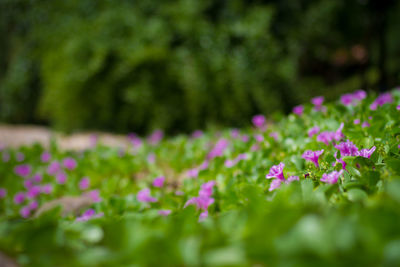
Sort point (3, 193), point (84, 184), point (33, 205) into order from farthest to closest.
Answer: point (3, 193) → point (84, 184) → point (33, 205)

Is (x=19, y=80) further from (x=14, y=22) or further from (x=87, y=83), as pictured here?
(x=87, y=83)

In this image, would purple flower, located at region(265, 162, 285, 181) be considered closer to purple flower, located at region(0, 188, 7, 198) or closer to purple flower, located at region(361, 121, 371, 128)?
purple flower, located at region(361, 121, 371, 128)

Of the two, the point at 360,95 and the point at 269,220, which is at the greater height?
the point at 360,95

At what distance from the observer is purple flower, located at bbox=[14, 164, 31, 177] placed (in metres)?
3.26

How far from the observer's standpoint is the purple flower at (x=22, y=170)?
10.7ft

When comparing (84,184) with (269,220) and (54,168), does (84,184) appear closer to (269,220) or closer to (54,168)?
(54,168)

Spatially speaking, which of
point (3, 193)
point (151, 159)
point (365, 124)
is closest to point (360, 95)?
point (365, 124)

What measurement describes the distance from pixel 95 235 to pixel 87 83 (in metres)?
4.43

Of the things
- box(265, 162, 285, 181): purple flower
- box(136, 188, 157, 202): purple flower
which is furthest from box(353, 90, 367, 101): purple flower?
box(136, 188, 157, 202): purple flower

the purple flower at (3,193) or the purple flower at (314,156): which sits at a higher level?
the purple flower at (3,193)

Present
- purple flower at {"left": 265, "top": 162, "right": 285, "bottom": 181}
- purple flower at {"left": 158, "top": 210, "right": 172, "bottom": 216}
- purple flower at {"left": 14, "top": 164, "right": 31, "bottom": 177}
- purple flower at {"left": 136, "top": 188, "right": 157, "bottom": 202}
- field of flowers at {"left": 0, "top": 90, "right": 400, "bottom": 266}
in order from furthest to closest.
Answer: purple flower at {"left": 14, "top": 164, "right": 31, "bottom": 177} < purple flower at {"left": 136, "top": 188, "right": 157, "bottom": 202} < purple flower at {"left": 158, "top": 210, "right": 172, "bottom": 216} < purple flower at {"left": 265, "top": 162, "right": 285, "bottom": 181} < field of flowers at {"left": 0, "top": 90, "right": 400, "bottom": 266}

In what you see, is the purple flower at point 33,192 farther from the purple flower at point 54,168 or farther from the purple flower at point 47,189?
the purple flower at point 54,168

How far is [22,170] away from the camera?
3.28 m

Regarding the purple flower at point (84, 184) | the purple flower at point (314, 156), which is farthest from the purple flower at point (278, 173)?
the purple flower at point (84, 184)
